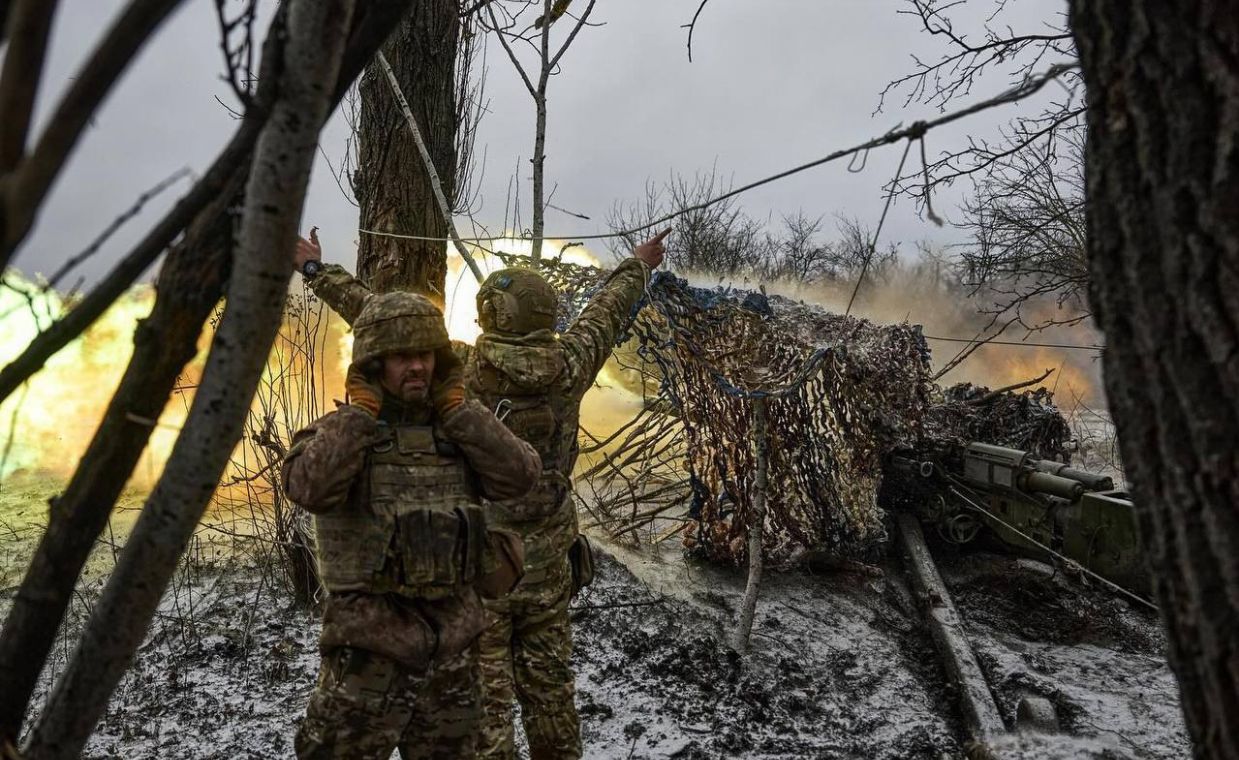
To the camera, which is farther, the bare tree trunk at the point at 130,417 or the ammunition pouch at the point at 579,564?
the ammunition pouch at the point at 579,564

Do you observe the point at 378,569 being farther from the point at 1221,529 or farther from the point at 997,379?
the point at 997,379

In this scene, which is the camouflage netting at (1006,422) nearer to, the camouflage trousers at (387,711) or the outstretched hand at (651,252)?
the outstretched hand at (651,252)

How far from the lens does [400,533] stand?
8.56ft

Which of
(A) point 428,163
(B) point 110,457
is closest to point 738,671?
(A) point 428,163

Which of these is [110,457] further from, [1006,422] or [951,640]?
[1006,422]

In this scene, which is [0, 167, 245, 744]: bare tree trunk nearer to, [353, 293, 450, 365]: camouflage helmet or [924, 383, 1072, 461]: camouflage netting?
[353, 293, 450, 365]: camouflage helmet

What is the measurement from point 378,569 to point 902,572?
212 inches

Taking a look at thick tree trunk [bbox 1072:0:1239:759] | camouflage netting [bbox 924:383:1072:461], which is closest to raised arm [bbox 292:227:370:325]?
thick tree trunk [bbox 1072:0:1239:759]

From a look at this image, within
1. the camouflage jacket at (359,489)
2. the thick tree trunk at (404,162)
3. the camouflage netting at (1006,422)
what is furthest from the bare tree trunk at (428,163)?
the camouflage netting at (1006,422)

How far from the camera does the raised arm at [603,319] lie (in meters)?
3.71

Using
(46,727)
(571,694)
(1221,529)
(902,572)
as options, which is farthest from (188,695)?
(902,572)

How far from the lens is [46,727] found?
45.8 inches

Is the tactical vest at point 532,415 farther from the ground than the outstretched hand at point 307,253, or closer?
closer

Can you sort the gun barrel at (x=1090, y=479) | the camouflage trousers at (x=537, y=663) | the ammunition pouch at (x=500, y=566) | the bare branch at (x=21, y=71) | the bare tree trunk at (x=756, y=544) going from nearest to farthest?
1. the bare branch at (x=21, y=71)
2. the ammunition pouch at (x=500, y=566)
3. the camouflage trousers at (x=537, y=663)
4. the bare tree trunk at (x=756, y=544)
5. the gun barrel at (x=1090, y=479)
